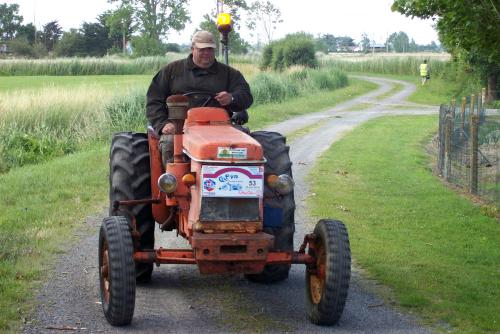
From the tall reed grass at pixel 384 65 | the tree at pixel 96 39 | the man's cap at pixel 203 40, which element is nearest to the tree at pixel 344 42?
the tree at pixel 96 39

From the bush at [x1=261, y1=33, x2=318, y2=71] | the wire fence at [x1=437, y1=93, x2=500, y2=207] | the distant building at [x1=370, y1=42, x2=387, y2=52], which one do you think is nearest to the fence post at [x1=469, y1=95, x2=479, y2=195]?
the wire fence at [x1=437, y1=93, x2=500, y2=207]

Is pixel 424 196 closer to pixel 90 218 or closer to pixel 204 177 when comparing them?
pixel 90 218

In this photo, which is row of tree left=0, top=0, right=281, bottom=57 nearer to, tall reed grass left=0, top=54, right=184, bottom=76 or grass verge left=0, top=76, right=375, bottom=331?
tall reed grass left=0, top=54, right=184, bottom=76

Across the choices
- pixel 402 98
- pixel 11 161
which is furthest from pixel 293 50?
pixel 11 161

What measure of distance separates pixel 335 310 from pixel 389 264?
8.35ft

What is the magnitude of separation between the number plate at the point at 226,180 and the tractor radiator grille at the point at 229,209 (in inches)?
3.0

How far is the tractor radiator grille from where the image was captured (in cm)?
656

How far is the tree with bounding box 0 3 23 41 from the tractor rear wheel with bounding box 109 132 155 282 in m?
101

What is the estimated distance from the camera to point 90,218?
11602 mm

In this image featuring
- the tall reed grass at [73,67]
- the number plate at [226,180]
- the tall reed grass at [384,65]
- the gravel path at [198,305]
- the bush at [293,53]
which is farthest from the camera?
the tall reed grass at [384,65]

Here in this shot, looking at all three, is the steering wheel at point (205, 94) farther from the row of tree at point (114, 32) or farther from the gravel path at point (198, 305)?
the row of tree at point (114, 32)

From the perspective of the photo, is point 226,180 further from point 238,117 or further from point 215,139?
point 238,117

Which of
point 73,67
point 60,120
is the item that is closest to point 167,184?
point 60,120

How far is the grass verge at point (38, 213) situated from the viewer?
25.3 ft
